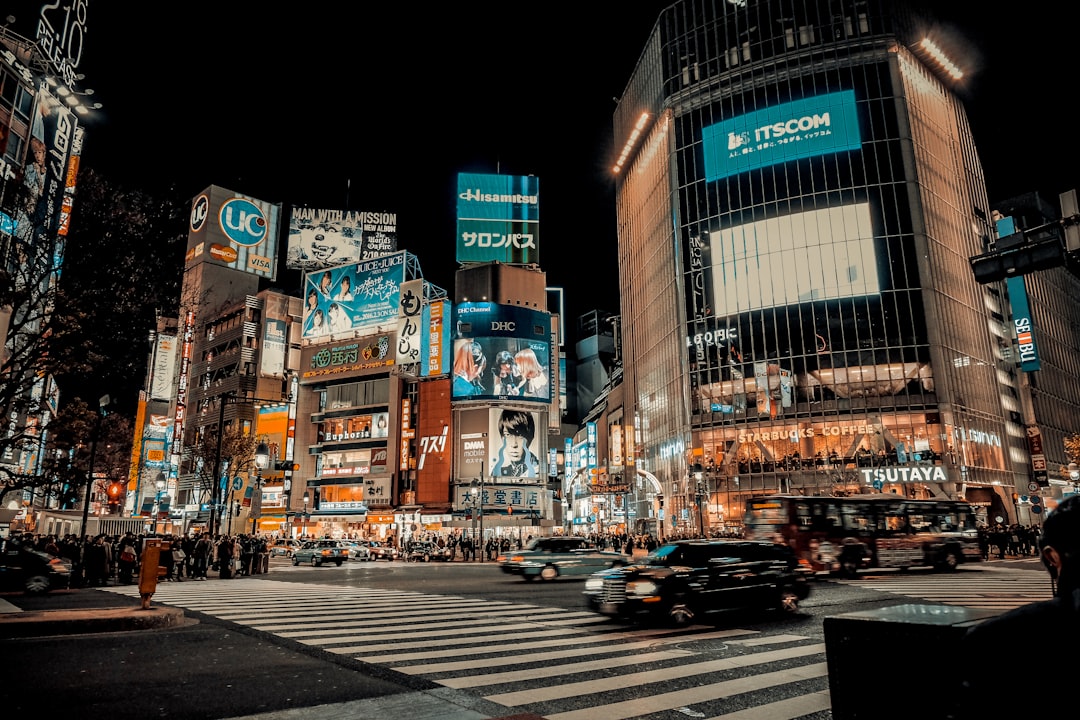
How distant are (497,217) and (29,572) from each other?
232 feet

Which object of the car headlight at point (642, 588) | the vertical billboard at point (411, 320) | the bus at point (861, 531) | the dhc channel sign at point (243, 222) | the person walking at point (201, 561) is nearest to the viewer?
the car headlight at point (642, 588)

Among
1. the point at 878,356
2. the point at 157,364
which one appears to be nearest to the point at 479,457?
the point at 878,356

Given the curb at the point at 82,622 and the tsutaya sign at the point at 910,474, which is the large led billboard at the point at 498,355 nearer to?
the tsutaya sign at the point at 910,474

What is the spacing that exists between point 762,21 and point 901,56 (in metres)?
13.8

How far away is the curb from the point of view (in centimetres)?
1116

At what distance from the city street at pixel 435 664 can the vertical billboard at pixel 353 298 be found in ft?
225

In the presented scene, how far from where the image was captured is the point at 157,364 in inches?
4055

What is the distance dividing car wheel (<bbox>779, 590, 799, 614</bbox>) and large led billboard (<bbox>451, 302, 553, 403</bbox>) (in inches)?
2651

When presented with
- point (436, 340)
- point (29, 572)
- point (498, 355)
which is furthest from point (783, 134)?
point (29, 572)

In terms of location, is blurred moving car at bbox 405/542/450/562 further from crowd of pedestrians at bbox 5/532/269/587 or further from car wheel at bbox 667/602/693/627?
car wheel at bbox 667/602/693/627

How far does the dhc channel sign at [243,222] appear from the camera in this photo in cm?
10956

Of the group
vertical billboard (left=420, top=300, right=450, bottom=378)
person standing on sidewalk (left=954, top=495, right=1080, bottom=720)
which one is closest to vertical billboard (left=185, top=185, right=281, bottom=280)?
vertical billboard (left=420, top=300, right=450, bottom=378)

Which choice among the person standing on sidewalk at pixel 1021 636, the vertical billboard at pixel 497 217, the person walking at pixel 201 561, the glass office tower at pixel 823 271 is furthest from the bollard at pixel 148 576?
the vertical billboard at pixel 497 217

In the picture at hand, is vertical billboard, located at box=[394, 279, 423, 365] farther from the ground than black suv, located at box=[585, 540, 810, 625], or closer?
farther from the ground
